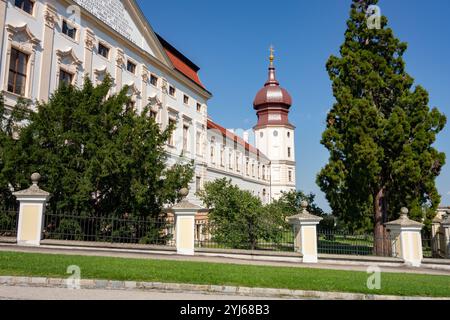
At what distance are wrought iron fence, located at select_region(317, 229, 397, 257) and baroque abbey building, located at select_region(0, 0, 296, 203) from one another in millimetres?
13423

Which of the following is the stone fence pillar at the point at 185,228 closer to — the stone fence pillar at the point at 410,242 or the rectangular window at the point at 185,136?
the stone fence pillar at the point at 410,242

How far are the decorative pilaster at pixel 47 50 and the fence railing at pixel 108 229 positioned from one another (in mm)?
7950

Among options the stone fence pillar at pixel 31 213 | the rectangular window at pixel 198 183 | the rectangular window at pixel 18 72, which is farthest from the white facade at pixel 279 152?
the stone fence pillar at pixel 31 213

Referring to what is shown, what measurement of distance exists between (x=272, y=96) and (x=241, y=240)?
5026 cm

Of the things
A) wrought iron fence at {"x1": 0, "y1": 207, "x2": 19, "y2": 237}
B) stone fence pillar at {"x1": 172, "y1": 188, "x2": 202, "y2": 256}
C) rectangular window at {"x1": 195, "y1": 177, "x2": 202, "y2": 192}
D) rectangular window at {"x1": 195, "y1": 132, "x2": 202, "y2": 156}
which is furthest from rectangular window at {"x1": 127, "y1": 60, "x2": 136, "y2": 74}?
stone fence pillar at {"x1": 172, "y1": 188, "x2": 202, "y2": 256}

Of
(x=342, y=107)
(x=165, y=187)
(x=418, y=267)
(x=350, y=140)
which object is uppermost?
(x=342, y=107)

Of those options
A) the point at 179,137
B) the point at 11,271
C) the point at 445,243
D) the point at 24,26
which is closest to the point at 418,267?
the point at 445,243

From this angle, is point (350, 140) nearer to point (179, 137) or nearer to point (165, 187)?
point (165, 187)

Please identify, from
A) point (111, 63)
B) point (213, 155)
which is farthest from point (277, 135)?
point (111, 63)

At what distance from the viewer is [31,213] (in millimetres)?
11711

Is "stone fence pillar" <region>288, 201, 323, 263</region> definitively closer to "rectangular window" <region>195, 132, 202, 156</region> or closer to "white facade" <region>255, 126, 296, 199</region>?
"rectangular window" <region>195, 132, 202, 156</region>

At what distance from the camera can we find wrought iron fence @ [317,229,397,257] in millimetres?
12969
